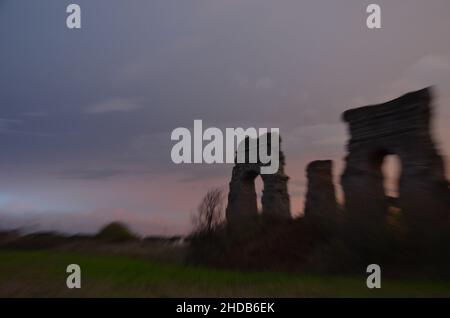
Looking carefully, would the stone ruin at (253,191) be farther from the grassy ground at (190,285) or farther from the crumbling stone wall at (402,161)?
the grassy ground at (190,285)

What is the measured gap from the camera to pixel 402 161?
41.5ft

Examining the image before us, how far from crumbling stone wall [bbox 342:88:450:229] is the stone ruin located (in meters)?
6.95

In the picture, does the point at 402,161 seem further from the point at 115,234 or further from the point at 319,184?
the point at 115,234

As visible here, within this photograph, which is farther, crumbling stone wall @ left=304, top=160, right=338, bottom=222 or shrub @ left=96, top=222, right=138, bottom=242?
shrub @ left=96, top=222, right=138, bottom=242

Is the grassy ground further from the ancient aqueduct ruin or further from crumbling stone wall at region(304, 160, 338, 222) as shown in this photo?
crumbling stone wall at region(304, 160, 338, 222)

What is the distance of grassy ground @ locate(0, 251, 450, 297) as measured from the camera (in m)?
7.77

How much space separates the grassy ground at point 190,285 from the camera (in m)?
7.77

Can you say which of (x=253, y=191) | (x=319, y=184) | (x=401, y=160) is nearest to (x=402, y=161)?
(x=401, y=160)

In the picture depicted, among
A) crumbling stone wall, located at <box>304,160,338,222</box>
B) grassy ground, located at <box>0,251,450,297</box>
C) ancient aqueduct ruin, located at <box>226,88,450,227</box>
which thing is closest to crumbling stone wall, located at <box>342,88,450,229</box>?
ancient aqueduct ruin, located at <box>226,88,450,227</box>

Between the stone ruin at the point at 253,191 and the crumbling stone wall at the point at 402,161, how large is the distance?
6.95 metres

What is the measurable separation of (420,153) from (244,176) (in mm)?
11958

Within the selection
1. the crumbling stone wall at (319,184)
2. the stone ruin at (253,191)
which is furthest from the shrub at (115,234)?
the crumbling stone wall at (319,184)
